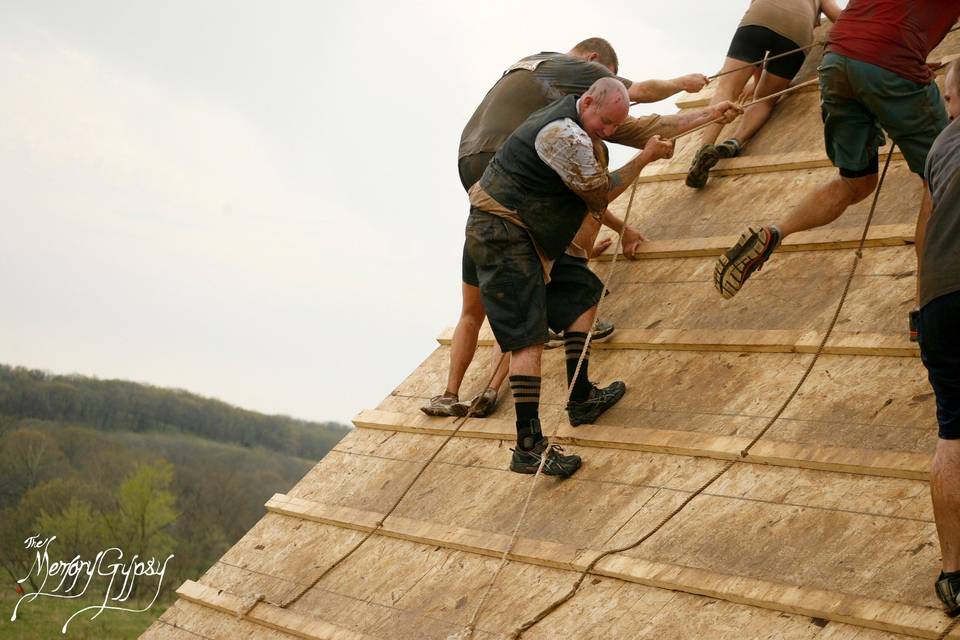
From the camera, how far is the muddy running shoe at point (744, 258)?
4.05 meters

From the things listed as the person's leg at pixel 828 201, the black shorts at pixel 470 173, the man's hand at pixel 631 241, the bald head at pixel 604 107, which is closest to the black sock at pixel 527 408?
the black shorts at pixel 470 173

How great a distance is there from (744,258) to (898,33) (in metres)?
1.00

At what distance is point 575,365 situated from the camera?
444 centimetres

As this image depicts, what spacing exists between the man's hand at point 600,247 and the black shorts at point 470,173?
2.53 ft

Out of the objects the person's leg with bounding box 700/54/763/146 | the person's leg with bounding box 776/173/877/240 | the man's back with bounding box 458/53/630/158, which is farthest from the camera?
the person's leg with bounding box 700/54/763/146

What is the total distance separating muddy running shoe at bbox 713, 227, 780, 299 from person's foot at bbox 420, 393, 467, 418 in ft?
4.71

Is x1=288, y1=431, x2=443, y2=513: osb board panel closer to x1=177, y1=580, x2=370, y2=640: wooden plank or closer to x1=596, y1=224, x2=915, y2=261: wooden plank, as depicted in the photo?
x1=177, y1=580, x2=370, y2=640: wooden plank

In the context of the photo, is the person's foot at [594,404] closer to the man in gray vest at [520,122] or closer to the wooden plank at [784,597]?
the man in gray vest at [520,122]

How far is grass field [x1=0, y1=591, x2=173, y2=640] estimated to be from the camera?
18.8 metres

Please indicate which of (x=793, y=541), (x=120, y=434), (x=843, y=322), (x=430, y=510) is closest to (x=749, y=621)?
(x=793, y=541)

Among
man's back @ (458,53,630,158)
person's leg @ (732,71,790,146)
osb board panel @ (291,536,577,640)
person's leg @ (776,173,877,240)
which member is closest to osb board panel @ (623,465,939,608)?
osb board panel @ (291,536,577,640)

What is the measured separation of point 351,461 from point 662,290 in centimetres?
176

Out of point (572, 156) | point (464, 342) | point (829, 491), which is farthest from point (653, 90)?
point (829, 491)

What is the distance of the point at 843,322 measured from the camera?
4.02 meters
